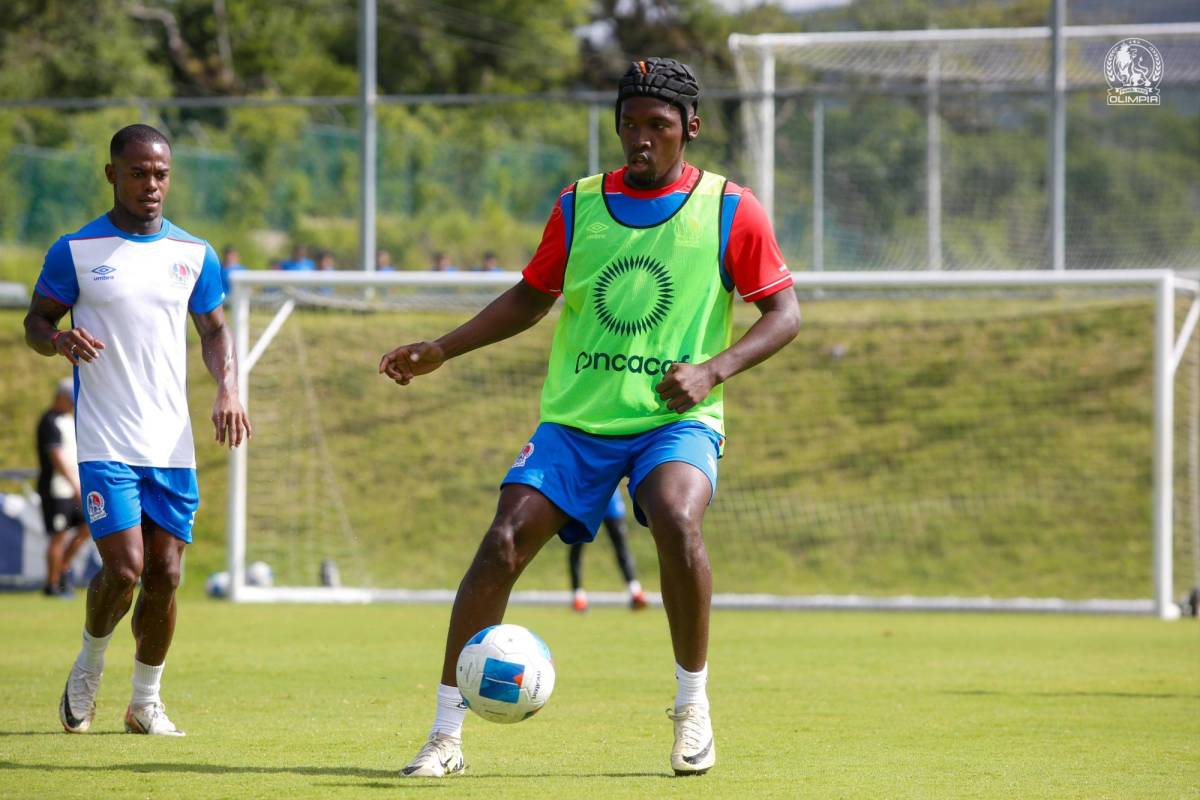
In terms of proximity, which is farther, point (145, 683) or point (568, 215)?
point (145, 683)

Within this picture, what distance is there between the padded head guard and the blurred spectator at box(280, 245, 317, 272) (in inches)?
610

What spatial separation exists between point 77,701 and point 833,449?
11.4m

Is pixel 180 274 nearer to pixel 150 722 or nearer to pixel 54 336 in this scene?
pixel 54 336

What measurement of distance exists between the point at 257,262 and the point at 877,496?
1086 cm

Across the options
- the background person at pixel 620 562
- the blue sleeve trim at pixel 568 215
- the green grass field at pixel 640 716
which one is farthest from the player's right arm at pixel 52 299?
the background person at pixel 620 562

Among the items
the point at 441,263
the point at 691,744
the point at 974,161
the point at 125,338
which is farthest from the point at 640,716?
the point at 974,161

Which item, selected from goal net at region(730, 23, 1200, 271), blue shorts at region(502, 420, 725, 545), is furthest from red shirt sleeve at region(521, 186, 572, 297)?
goal net at region(730, 23, 1200, 271)

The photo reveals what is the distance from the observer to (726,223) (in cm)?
562

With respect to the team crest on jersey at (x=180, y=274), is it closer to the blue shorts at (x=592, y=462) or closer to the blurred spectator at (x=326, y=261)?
the blue shorts at (x=592, y=462)

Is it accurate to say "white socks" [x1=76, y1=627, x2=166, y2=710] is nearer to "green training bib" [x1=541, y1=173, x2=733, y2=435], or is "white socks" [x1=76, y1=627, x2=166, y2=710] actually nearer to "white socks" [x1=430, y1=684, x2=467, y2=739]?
"white socks" [x1=430, y1=684, x2=467, y2=739]

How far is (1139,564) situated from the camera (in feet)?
55.0

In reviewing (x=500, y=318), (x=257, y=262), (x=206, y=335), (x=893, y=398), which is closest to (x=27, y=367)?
(x=257, y=262)

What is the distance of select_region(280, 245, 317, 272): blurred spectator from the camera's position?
2078 cm

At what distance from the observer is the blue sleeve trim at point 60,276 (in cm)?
644
